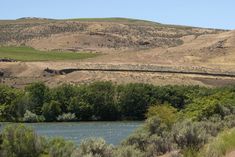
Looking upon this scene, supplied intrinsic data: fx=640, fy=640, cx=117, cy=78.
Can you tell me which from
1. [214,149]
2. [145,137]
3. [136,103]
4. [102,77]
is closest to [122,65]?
[102,77]

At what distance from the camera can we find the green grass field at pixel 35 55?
178375 millimetres

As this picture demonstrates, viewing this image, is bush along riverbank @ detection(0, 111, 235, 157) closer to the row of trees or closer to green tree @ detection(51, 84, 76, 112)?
the row of trees

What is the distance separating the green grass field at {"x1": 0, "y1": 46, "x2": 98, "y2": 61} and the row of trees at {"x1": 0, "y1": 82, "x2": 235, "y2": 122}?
59908mm

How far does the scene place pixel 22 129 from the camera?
34.4 metres

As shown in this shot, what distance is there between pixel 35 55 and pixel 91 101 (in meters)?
77.1

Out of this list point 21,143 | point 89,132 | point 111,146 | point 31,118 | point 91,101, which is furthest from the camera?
point 91,101

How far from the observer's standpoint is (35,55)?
18650 centimetres

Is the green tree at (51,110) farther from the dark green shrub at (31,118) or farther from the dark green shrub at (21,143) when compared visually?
the dark green shrub at (21,143)

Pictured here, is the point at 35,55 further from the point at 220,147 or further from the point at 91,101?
the point at 220,147

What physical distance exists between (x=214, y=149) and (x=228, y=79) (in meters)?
138

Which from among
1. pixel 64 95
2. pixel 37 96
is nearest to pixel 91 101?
pixel 64 95

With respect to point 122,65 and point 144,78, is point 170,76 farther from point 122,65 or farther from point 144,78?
point 122,65

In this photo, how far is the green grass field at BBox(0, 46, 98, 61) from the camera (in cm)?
17838

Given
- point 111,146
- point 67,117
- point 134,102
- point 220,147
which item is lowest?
point 67,117
